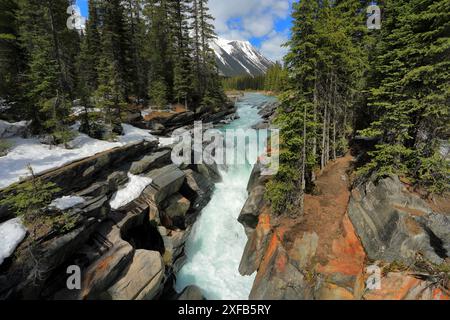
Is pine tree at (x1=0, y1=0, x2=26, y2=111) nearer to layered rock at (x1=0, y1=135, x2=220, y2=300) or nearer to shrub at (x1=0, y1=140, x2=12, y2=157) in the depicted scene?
shrub at (x1=0, y1=140, x2=12, y2=157)

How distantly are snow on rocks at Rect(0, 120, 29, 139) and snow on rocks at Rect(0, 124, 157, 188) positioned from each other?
0.56 meters

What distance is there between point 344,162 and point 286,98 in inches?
314

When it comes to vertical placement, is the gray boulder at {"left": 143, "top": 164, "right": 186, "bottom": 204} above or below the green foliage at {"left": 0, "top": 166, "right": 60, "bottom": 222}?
below

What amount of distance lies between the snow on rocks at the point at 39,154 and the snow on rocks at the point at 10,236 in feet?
7.58

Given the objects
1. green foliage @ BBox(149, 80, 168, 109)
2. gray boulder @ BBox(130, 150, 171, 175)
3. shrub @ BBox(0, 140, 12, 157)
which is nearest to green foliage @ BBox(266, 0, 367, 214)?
gray boulder @ BBox(130, 150, 171, 175)

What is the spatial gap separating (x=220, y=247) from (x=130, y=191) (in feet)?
25.4

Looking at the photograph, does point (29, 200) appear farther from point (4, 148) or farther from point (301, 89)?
point (301, 89)

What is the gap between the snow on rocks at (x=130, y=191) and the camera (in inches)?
553

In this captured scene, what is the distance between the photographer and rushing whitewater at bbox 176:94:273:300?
511 inches

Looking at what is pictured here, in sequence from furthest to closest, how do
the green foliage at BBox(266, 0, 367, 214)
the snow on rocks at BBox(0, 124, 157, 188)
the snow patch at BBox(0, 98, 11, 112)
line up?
1. the snow patch at BBox(0, 98, 11, 112)
2. the green foliage at BBox(266, 0, 367, 214)
3. the snow on rocks at BBox(0, 124, 157, 188)

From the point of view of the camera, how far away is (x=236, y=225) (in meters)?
16.9

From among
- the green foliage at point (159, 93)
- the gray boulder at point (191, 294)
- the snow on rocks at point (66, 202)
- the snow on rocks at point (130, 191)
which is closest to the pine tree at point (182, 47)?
the green foliage at point (159, 93)

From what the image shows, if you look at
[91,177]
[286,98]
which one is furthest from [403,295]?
[91,177]

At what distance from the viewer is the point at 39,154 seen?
13578 millimetres
